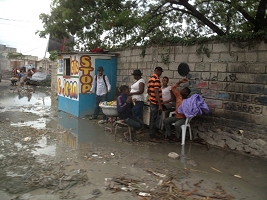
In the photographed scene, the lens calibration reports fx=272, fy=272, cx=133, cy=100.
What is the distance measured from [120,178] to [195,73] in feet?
12.2

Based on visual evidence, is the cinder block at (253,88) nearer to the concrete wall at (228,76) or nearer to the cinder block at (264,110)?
the concrete wall at (228,76)

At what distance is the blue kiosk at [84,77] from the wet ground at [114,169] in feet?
7.30

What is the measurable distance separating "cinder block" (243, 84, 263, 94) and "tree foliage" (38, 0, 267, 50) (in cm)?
293

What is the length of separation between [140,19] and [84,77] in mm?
2835

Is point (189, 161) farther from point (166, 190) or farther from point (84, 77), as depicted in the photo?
point (84, 77)

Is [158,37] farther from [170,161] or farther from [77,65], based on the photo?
[170,161]

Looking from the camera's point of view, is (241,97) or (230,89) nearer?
(241,97)

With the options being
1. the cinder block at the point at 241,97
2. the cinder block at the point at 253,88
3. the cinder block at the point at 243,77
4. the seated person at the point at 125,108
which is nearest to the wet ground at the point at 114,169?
the seated person at the point at 125,108

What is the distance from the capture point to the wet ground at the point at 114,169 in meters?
3.93

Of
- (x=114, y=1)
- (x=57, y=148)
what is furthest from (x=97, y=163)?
(x=114, y=1)

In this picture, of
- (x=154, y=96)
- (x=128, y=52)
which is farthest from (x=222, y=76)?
(x=128, y=52)

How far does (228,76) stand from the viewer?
20.6 ft

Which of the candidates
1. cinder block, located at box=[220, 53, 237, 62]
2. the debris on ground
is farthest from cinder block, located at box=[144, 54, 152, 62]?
the debris on ground

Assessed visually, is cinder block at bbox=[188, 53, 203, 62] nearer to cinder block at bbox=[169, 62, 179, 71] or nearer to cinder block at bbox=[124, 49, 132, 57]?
cinder block at bbox=[169, 62, 179, 71]
